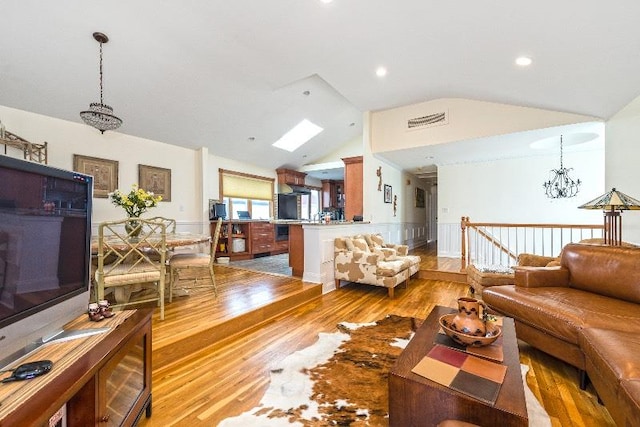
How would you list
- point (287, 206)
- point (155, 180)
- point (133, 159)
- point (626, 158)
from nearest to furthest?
point (626, 158), point (133, 159), point (155, 180), point (287, 206)

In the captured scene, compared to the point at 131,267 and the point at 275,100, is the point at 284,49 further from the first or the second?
the point at 131,267

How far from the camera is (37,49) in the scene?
3117mm

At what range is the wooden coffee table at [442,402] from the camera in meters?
1.04

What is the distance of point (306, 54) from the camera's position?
3572 mm

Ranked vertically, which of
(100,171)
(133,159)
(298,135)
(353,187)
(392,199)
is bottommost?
(392,199)

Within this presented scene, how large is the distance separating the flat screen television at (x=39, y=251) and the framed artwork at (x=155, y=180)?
433 centimetres

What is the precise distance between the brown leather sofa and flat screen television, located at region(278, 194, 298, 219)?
578 cm

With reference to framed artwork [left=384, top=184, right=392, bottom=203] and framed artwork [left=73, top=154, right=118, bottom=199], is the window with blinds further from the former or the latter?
framed artwork [left=384, top=184, right=392, bottom=203]

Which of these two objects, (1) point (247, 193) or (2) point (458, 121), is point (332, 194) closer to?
(1) point (247, 193)

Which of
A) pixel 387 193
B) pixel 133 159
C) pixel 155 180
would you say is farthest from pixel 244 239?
pixel 387 193

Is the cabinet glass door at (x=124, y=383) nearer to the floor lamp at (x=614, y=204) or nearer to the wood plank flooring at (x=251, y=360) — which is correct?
the wood plank flooring at (x=251, y=360)

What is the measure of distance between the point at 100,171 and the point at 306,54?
12.8ft

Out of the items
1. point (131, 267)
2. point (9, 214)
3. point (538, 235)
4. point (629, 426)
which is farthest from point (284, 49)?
point (538, 235)

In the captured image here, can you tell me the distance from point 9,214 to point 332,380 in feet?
6.11
